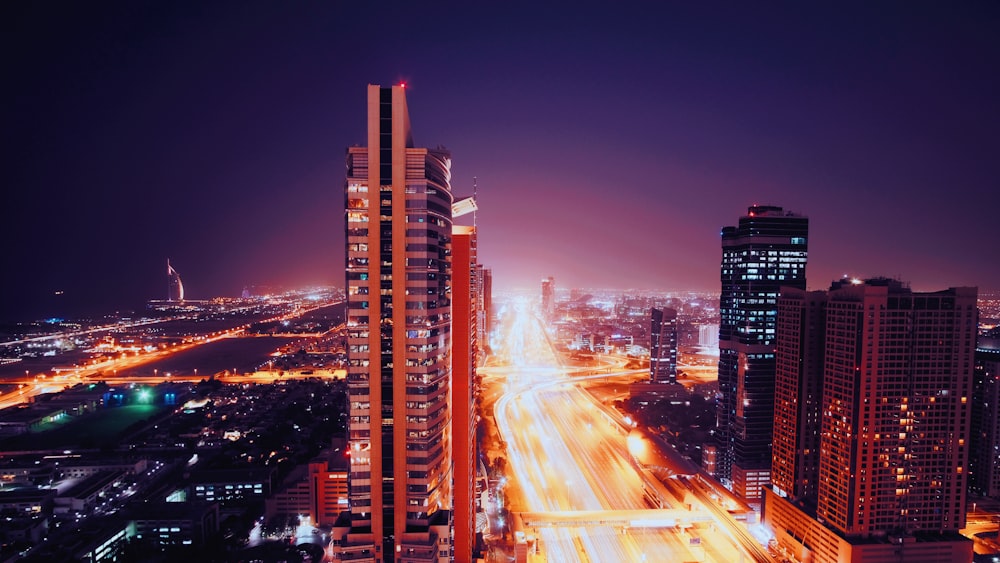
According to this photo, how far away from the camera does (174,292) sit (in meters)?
144

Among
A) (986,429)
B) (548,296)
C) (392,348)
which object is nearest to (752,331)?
(986,429)

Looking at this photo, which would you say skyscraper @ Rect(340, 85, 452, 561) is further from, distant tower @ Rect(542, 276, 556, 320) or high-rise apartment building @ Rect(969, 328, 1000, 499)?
distant tower @ Rect(542, 276, 556, 320)

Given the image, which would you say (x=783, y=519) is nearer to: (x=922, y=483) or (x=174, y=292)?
(x=922, y=483)

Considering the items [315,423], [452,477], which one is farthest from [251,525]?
[315,423]

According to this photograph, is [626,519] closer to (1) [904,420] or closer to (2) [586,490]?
(2) [586,490]

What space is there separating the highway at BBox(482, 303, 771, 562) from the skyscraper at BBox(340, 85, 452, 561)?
355 inches

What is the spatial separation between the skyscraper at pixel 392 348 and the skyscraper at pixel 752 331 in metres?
20.1

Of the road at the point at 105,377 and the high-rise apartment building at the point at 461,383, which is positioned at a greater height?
the high-rise apartment building at the point at 461,383

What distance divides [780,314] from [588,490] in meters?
14.1

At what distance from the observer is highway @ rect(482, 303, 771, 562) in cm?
2308

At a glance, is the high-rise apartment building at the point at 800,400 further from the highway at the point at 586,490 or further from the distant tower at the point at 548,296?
the distant tower at the point at 548,296

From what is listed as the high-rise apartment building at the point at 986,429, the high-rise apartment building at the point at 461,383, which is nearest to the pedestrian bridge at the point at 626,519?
the high-rise apartment building at the point at 461,383

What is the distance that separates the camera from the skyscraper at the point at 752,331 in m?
29.3

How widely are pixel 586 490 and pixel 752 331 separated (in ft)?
42.9
